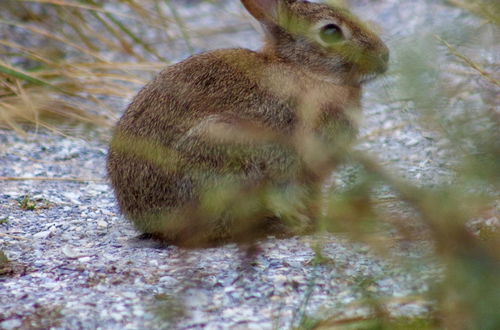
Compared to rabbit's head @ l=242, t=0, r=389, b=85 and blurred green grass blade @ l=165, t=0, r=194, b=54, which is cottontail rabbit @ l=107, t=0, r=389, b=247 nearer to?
rabbit's head @ l=242, t=0, r=389, b=85

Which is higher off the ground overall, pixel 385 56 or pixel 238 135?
pixel 385 56

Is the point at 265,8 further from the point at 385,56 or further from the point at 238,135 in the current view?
the point at 238,135

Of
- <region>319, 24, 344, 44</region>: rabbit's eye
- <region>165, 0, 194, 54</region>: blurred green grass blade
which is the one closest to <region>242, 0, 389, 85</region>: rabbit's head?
<region>319, 24, 344, 44</region>: rabbit's eye

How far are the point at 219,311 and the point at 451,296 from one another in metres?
0.82

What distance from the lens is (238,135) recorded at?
11.7 ft

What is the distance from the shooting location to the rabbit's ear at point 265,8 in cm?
404

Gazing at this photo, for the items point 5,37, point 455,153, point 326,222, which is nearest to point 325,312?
point 326,222

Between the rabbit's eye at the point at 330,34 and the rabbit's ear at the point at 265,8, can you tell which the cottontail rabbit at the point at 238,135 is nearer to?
the rabbit's eye at the point at 330,34

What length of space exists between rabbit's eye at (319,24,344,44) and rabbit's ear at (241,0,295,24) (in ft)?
0.80

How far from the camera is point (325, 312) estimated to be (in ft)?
8.25

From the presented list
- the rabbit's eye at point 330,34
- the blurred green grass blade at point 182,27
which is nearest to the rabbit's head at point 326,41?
the rabbit's eye at point 330,34

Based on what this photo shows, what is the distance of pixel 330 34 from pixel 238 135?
30.9 inches

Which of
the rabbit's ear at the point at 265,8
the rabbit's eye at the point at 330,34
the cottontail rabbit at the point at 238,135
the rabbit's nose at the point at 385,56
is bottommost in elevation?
the cottontail rabbit at the point at 238,135


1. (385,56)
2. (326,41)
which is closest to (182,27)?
(326,41)
